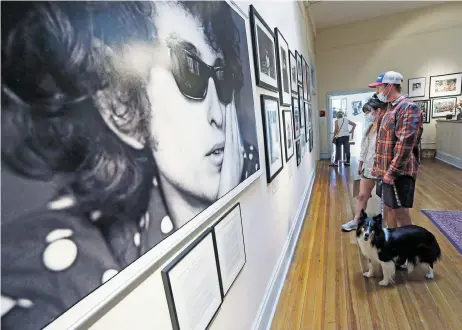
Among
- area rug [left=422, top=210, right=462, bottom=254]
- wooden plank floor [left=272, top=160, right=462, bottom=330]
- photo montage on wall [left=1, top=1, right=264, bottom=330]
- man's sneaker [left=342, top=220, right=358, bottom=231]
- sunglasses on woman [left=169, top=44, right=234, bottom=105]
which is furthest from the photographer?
man's sneaker [left=342, top=220, right=358, bottom=231]

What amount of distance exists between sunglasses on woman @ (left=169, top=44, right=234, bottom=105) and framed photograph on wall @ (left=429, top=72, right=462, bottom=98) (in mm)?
8488

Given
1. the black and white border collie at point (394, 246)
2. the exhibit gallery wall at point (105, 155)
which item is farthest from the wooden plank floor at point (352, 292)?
the exhibit gallery wall at point (105, 155)

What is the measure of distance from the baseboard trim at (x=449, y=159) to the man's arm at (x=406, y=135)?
5364 mm

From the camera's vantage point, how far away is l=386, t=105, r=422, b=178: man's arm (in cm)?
204

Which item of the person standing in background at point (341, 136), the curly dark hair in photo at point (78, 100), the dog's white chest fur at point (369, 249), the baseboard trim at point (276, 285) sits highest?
the curly dark hair in photo at point (78, 100)

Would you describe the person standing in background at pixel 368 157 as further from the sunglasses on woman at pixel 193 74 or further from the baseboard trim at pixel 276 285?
the sunglasses on woman at pixel 193 74

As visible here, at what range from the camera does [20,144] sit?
41 centimetres

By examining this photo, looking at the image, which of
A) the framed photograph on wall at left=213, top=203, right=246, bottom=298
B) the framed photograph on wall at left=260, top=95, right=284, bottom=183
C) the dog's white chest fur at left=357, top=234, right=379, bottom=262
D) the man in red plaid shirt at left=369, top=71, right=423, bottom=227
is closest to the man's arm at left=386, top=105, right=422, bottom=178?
the man in red plaid shirt at left=369, top=71, right=423, bottom=227

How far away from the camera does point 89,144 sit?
523mm

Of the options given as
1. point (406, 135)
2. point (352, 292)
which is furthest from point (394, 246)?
point (406, 135)

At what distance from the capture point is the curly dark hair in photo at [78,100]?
1.35 feet

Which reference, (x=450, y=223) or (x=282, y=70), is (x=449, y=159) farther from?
(x=282, y=70)

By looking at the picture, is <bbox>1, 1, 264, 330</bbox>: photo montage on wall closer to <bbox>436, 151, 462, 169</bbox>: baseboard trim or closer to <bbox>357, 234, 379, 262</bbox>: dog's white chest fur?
<bbox>357, 234, 379, 262</bbox>: dog's white chest fur

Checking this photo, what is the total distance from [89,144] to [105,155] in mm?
43
